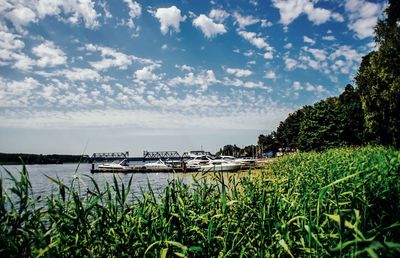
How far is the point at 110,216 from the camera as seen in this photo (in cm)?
388

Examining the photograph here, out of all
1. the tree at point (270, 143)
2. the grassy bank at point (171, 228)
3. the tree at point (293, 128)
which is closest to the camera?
the grassy bank at point (171, 228)

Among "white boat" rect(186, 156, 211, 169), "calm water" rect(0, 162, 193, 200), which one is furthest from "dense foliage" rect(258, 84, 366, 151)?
"calm water" rect(0, 162, 193, 200)

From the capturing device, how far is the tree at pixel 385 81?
24219 mm

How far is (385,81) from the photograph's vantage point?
996 inches

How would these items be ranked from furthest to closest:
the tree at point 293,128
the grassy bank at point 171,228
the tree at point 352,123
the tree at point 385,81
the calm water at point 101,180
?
the tree at point 293,128
the tree at point 352,123
the tree at point 385,81
the calm water at point 101,180
the grassy bank at point 171,228

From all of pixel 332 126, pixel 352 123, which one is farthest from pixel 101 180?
pixel 352 123

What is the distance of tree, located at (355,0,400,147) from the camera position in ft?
79.5

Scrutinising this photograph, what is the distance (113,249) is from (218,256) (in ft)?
4.01

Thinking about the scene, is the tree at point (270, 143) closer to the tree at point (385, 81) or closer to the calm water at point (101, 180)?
the calm water at point (101, 180)

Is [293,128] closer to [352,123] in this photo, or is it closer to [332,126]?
[332,126]

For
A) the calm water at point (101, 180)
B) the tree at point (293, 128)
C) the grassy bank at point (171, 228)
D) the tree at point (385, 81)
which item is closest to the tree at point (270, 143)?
the tree at point (293, 128)

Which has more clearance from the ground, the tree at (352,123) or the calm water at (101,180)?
the tree at (352,123)

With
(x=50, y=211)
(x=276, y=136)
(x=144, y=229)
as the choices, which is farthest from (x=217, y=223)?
(x=276, y=136)

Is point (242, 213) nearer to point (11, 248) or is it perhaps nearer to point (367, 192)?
point (367, 192)
